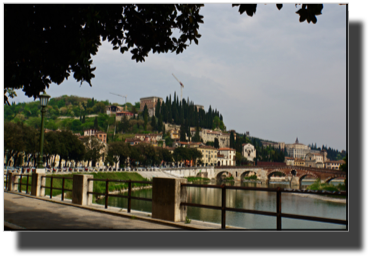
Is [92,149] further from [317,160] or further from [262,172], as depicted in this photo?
[317,160]

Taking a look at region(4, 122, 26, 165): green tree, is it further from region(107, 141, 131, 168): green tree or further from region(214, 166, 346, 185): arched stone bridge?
region(214, 166, 346, 185): arched stone bridge

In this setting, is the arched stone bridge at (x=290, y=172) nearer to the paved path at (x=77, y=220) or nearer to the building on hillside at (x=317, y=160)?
the paved path at (x=77, y=220)

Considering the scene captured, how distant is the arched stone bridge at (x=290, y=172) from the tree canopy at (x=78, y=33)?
48.6 metres

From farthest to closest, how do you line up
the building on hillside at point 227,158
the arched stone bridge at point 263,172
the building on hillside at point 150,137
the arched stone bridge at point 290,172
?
the building on hillside at point 227,158 < the building on hillside at point 150,137 < the arched stone bridge at point 263,172 < the arched stone bridge at point 290,172

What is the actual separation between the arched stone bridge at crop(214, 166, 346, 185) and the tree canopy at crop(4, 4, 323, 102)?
159ft

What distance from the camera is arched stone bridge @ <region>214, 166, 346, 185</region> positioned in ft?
201

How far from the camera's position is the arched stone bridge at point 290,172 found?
61159mm

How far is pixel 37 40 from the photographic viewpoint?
6305mm

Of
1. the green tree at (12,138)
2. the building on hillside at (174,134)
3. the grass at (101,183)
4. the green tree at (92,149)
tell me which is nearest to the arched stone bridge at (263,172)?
the grass at (101,183)

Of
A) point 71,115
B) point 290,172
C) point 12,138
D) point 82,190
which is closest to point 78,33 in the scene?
point 82,190

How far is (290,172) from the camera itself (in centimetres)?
7462

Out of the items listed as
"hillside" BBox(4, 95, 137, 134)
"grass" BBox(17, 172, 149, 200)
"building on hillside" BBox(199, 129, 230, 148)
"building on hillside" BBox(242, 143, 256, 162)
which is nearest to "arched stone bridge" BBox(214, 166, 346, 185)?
"grass" BBox(17, 172, 149, 200)
